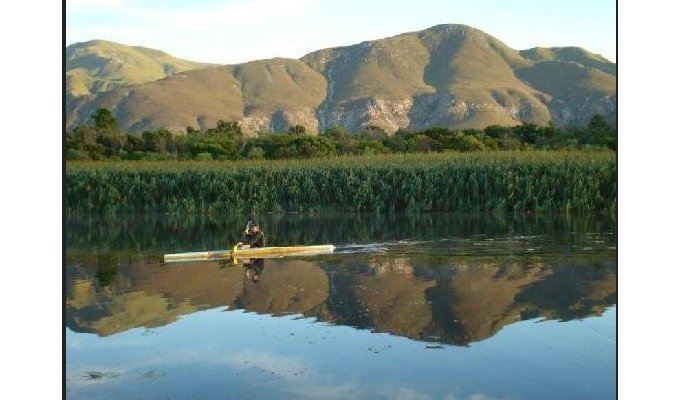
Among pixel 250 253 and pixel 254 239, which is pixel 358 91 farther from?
pixel 250 253

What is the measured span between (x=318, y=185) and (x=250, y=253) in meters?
10.3

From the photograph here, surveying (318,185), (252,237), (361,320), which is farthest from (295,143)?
(361,320)

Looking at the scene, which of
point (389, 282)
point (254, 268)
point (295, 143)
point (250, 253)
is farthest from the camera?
point (295, 143)

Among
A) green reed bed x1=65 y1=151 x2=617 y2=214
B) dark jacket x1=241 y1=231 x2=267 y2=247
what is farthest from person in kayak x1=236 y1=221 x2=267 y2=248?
green reed bed x1=65 y1=151 x2=617 y2=214

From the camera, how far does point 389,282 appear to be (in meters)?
13.1

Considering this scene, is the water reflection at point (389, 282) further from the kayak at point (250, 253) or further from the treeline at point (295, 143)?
the treeline at point (295, 143)

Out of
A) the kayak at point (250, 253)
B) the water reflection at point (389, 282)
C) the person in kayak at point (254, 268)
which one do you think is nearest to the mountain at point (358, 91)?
the water reflection at point (389, 282)

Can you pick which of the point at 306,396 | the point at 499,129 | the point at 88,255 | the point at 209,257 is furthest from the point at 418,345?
the point at 499,129

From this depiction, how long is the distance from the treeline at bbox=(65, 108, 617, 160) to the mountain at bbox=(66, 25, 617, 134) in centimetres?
141

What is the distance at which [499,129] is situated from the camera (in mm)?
31328

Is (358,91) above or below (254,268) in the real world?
above

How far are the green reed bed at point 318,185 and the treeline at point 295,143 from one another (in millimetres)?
845

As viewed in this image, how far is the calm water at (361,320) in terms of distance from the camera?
8.30m
